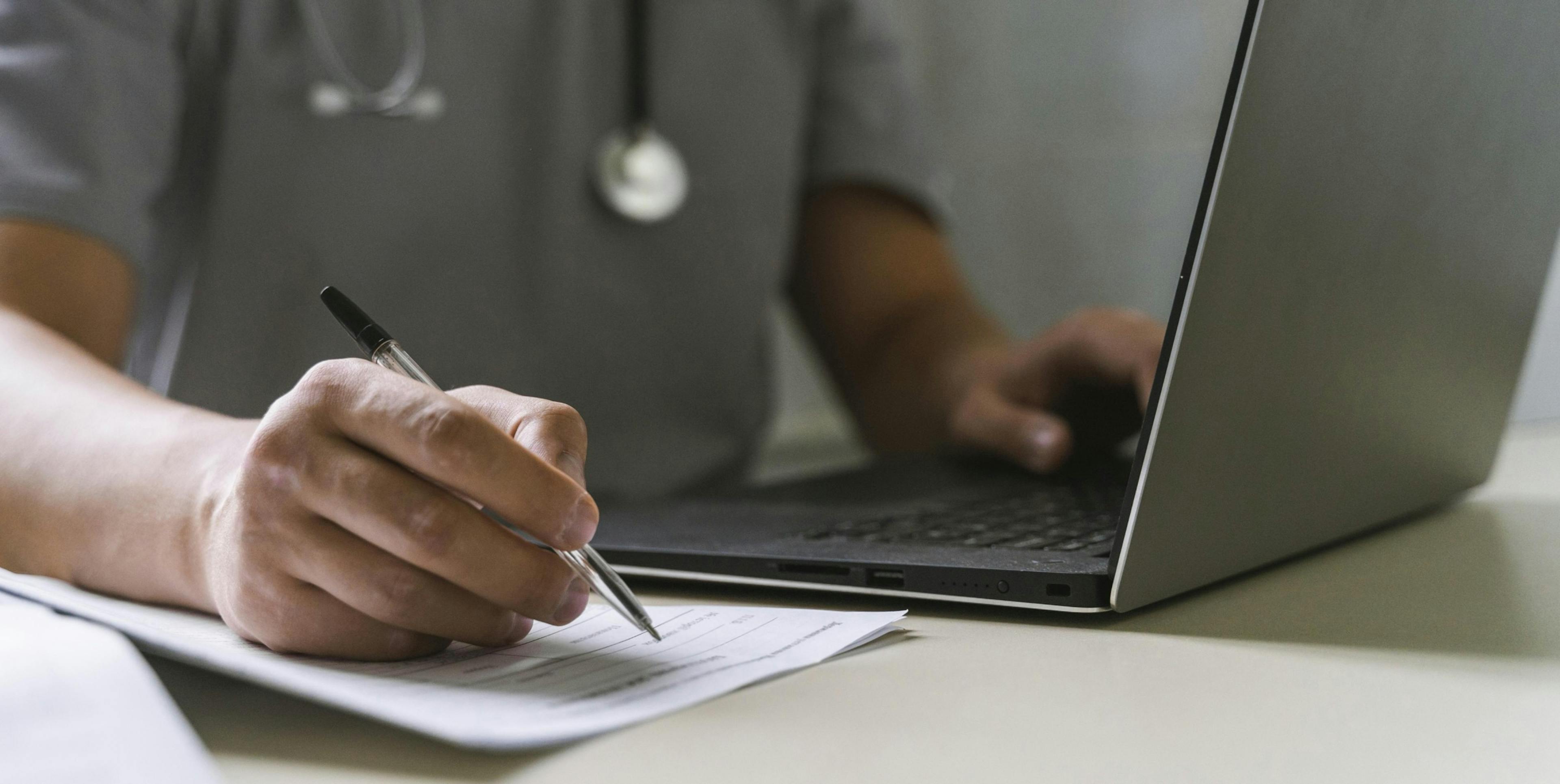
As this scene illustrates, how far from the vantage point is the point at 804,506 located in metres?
0.58

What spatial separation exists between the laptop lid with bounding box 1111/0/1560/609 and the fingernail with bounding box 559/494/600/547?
0.51 ft

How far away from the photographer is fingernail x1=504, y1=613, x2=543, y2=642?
35cm

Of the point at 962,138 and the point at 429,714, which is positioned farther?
the point at 962,138

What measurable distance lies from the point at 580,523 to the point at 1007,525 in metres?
0.23

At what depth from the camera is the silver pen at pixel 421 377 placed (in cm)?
32

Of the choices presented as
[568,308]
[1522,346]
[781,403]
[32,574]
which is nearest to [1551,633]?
[1522,346]

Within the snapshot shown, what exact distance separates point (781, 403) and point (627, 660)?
120 centimetres

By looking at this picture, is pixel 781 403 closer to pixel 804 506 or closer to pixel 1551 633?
pixel 804 506

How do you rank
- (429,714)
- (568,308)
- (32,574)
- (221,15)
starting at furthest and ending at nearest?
(568,308)
(221,15)
(32,574)
(429,714)

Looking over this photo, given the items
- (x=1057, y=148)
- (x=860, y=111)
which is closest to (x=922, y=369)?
(x=860, y=111)

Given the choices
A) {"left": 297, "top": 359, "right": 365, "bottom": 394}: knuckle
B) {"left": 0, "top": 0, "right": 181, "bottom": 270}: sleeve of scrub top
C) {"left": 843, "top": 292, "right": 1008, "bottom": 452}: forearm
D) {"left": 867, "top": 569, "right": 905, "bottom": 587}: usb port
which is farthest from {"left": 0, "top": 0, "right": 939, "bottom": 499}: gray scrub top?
{"left": 867, "top": 569, "right": 905, "bottom": 587}: usb port

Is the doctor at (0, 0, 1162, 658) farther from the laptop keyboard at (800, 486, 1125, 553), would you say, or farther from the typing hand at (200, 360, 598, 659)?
the laptop keyboard at (800, 486, 1125, 553)

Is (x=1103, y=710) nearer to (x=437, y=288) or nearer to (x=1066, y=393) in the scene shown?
(x=1066, y=393)

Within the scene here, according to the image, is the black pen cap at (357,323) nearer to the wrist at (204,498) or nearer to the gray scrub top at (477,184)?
the wrist at (204,498)
